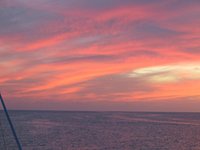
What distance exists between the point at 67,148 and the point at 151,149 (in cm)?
1837

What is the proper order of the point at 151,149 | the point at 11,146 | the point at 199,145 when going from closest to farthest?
1. the point at 151,149
2. the point at 11,146
3. the point at 199,145

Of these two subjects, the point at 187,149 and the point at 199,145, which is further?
the point at 199,145

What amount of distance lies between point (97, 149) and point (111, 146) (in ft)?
18.2

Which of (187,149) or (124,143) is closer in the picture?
(187,149)

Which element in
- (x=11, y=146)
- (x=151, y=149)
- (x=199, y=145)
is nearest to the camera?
(x=151, y=149)

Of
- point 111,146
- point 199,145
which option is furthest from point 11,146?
point 199,145

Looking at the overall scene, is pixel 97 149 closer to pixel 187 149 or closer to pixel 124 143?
pixel 124 143

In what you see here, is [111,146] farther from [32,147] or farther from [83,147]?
[32,147]

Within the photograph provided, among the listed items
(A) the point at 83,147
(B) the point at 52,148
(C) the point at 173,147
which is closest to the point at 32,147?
(B) the point at 52,148

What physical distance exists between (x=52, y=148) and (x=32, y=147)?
4.51 metres

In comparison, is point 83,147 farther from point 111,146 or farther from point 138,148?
point 138,148

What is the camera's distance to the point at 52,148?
6700cm

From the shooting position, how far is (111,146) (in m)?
69.8

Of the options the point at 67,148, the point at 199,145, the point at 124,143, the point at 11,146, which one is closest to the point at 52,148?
the point at 67,148
